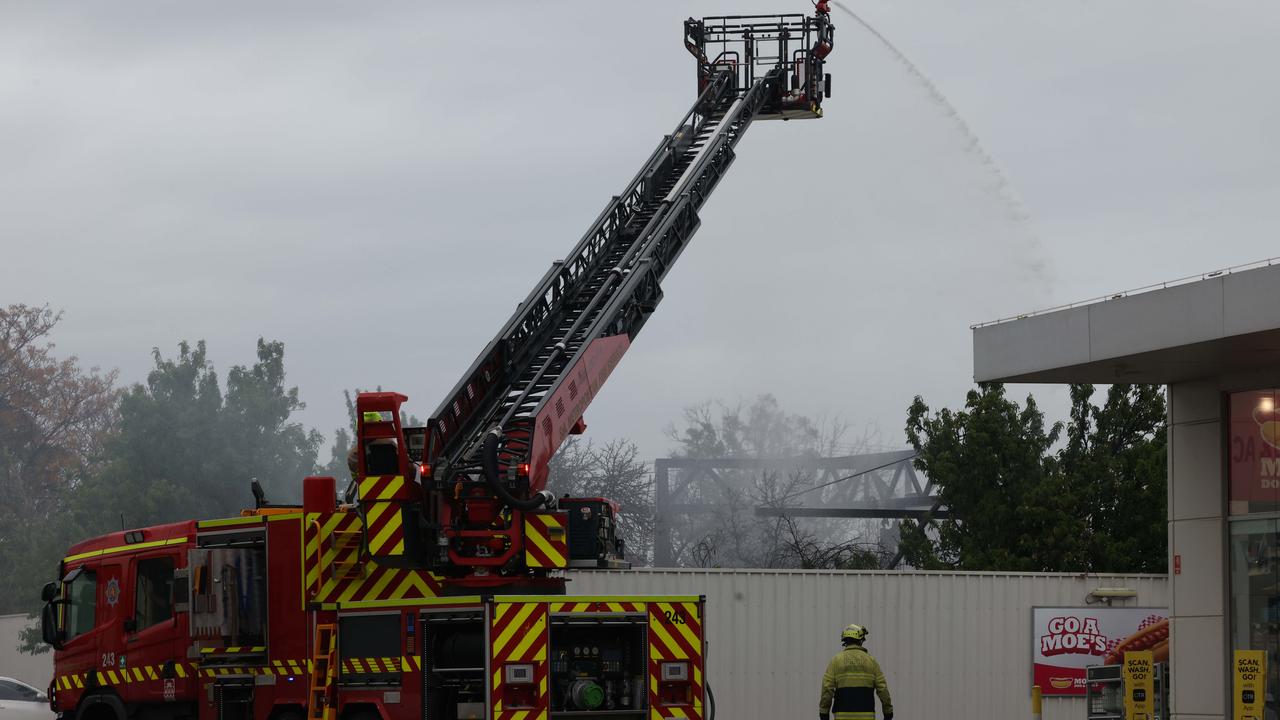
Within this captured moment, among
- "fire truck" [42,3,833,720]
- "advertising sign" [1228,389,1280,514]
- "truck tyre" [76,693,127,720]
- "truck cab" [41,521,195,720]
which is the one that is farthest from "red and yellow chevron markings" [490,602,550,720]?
"advertising sign" [1228,389,1280,514]

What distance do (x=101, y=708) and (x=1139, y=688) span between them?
11.5 meters

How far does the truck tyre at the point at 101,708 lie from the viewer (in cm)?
1625

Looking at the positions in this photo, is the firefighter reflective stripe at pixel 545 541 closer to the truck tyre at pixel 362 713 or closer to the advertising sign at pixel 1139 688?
the truck tyre at pixel 362 713

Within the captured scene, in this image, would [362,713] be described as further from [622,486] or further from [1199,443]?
[622,486]

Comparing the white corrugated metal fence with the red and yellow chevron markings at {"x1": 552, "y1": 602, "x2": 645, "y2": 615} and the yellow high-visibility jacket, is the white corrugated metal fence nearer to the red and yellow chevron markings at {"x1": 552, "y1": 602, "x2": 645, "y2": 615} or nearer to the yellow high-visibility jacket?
the red and yellow chevron markings at {"x1": 552, "y1": 602, "x2": 645, "y2": 615}

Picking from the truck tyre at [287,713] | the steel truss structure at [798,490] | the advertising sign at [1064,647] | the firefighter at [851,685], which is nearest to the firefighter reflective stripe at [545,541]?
the truck tyre at [287,713]

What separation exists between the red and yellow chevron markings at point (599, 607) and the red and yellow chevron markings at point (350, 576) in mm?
2077

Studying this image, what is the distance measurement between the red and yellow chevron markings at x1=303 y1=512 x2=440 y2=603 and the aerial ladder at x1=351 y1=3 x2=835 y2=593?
347mm

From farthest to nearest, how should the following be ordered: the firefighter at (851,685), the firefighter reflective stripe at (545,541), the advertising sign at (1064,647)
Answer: the advertising sign at (1064,647), the firefighter reflective stripe at (545,541), the firefighter at (851,685)

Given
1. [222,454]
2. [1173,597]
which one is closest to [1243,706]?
[1173,597]

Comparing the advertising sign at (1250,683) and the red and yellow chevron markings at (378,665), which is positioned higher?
the red and yellow chevron markings at (378,665)

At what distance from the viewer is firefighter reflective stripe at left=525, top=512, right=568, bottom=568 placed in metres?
15.1

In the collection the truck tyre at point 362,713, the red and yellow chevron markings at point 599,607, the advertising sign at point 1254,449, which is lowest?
the truck tyre at point 362,713

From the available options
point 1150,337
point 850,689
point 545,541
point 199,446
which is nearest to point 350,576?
point 545,541
